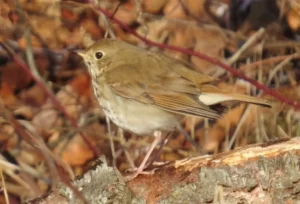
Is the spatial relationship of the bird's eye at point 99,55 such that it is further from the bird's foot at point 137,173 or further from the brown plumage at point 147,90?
the bird's foot at point 137,173

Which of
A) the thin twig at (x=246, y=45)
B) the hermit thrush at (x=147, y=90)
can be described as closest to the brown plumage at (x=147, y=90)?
the hermit thrush at (x=147, y=90)

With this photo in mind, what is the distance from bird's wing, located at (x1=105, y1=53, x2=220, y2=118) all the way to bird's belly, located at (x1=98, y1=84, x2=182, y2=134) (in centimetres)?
3

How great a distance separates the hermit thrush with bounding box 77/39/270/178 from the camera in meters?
3.48

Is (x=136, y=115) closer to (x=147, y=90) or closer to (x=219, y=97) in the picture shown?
(x=147, y=90)

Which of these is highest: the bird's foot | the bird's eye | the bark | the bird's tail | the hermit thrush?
the bird's eye

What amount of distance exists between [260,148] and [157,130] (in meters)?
0.64

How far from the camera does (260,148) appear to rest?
10.2 feet

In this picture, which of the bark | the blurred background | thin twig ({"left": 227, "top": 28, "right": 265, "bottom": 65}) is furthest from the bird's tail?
thin twig ({"left": 227, "top": 28, "right": 265, "bottom": 65})

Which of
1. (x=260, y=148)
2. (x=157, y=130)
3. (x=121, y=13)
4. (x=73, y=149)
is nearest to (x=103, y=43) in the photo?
(x=157, y=130)

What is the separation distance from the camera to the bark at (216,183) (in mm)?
2949

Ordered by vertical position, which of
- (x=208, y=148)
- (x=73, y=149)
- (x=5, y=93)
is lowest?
(x=208, y=148)

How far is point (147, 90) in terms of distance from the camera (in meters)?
3.58

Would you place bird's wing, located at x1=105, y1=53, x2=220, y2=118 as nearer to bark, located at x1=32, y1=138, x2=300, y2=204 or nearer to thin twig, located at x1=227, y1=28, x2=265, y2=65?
bark, located at x1=32, y1=138, x2=300, y2=204

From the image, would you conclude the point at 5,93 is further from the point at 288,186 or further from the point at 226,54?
the point at 288,186
